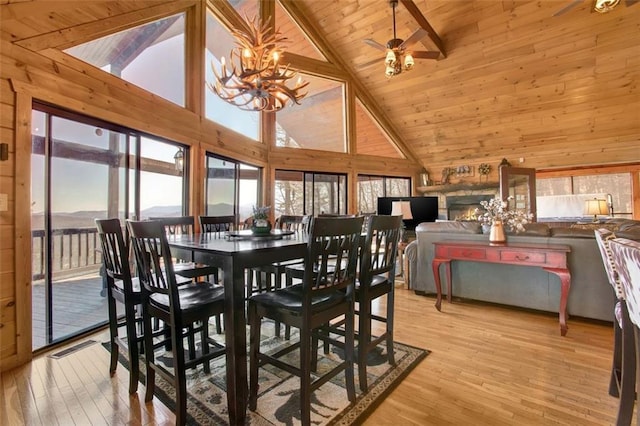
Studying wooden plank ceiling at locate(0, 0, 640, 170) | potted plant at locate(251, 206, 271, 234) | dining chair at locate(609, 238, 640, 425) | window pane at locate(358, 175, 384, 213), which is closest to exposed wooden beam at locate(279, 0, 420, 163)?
wooden plank ceiling at locate(0, 0, 640, 170)

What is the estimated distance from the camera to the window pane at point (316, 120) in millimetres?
6188

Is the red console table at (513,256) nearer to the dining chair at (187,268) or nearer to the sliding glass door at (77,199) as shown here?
the dining chair at (187,268)

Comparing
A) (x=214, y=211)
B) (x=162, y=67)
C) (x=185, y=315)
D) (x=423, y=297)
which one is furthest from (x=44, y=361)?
(x=423, y=297)

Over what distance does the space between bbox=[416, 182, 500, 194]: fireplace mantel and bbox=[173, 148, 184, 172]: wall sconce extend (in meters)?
6.15

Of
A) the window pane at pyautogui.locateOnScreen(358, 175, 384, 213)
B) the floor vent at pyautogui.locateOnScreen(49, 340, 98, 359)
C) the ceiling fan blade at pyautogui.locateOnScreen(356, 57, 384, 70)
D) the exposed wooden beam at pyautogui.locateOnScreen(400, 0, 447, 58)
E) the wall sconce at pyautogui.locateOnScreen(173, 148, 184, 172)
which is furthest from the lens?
the window pane at pyautogui.locateOnScreen(358, 175, 384, 213)

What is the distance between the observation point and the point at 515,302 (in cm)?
329

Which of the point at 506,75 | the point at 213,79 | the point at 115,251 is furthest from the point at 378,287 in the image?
the point at 506,75

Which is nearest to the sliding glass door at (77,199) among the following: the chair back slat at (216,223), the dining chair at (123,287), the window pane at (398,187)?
the chair back slat at (216,223)

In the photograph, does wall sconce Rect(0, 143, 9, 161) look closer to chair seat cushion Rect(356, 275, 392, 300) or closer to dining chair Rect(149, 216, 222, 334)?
dining chair Rect(149, 216, 222, 334)

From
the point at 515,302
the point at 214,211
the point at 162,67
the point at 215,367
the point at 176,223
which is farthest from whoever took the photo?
the point at 214,211

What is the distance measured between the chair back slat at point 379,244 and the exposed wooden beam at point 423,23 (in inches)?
151

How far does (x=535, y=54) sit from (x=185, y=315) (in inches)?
254

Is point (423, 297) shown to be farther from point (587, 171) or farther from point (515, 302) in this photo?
point (587, 171)

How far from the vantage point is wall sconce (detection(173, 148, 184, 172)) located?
393 cm
